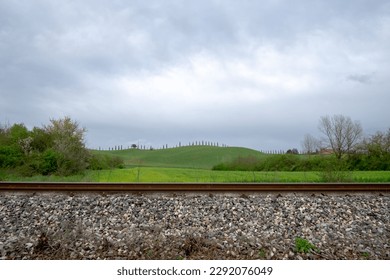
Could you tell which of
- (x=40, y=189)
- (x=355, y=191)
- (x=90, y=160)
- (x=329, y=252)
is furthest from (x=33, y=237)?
(x=90, y=160)

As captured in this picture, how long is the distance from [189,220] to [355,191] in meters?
5.54

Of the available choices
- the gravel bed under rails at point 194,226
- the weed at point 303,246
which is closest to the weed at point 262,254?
the gravel bed under rails at point 194,226

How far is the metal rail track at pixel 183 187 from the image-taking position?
9.66m

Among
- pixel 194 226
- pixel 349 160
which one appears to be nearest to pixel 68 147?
pixel 194 226

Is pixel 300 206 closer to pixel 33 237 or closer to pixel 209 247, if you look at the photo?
pixel 209 247

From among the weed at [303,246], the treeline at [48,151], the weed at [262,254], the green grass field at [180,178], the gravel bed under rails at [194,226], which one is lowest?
the weed at [262,254]

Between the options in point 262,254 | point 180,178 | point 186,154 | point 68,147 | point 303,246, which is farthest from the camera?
point 186,154

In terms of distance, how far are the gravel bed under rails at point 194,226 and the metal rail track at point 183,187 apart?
232 millimetres

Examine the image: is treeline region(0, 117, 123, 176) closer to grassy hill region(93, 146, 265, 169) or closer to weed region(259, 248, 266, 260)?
weed region(259, 248, 266, 260)

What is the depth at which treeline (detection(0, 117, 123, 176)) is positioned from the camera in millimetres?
17964

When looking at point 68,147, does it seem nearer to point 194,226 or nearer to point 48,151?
point 48,151

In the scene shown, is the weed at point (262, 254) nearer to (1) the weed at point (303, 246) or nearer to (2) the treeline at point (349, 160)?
(1) the weed at point (303, 246)

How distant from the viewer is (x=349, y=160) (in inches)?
1148

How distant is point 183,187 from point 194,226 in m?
2.24
